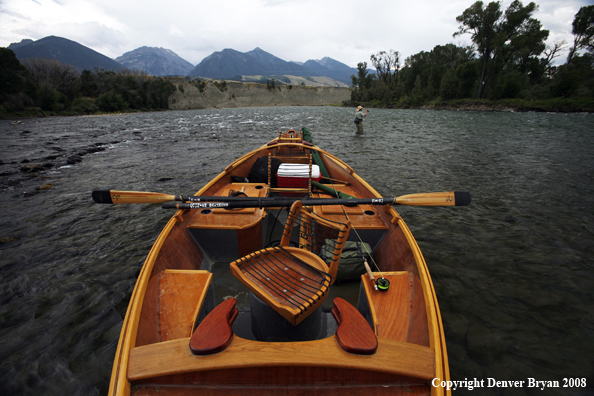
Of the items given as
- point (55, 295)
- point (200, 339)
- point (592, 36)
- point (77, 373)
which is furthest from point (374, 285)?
point (592, 36)

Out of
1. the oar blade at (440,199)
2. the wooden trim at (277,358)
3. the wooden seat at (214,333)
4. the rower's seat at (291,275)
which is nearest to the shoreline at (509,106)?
the oar blade at (440,199)

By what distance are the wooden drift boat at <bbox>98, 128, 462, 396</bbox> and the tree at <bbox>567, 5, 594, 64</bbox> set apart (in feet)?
227

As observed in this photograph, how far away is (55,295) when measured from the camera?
4.26 meters

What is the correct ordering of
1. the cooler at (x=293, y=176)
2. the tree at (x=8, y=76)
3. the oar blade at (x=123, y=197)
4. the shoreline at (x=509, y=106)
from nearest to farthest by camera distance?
the oar blade at (x=123, y=197), the cooler at (x=293, y=176), the shoreline at (x=509, y=106), the tree at (x=8, y=76)

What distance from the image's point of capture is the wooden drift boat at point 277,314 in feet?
5.70

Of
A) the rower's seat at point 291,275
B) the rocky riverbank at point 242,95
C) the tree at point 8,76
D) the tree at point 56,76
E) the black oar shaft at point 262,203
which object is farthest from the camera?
the rocky riverbank at point 242,95

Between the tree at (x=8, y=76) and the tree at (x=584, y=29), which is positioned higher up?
the tree at (x=584, y=29)

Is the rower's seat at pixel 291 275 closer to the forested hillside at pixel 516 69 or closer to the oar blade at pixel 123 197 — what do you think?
the oar blade at pixel 123 197

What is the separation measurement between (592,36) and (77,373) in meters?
75.3

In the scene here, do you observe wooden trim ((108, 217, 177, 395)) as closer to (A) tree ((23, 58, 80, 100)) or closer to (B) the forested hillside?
(B) the forested hillside

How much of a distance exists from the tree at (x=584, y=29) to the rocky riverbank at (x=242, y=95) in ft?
301

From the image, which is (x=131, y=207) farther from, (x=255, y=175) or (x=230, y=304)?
(x=230, y=304)

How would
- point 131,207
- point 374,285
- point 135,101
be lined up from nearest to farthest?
point 374,285 → point 131,207 → point 135,101

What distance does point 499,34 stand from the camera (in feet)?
149
